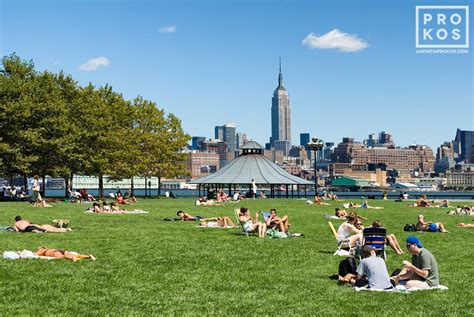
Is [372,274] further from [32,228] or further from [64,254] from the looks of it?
[32,228]

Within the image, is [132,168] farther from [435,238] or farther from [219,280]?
[219,280]

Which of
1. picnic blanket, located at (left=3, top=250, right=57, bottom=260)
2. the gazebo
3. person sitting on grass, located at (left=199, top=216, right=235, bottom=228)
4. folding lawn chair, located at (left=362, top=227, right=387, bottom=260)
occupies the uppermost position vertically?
the gazebo

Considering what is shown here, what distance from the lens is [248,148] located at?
8331 centimetres

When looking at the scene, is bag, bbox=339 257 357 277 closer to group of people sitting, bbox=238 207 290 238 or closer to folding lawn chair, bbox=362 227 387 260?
folding lawn chair, bbox=362 227 387 260

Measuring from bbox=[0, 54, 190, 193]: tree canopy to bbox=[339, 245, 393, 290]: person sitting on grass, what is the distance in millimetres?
40406

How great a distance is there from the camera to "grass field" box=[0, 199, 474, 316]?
11.8 metres

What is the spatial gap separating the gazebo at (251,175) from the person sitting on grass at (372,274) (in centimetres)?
6084

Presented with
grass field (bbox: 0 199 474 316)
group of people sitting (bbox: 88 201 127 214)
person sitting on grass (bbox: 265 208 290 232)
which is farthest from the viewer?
group of people sitting (bbox: 88 201 127 214)

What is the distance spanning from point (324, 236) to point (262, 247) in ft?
15.6

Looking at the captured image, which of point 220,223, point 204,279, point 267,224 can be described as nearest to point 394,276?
point 204,279

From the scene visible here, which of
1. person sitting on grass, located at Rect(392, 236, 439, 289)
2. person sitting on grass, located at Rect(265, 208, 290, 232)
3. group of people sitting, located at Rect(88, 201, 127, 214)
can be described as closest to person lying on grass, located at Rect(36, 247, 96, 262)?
person sitting on grass, located at Rect(392, 236, 439, 289)

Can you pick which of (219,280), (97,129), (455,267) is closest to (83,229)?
(219,280)

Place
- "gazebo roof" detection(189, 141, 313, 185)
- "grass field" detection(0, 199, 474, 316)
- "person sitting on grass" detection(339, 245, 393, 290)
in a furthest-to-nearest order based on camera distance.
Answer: "gazebo roof" detection(189, 141, 313, 185) → "person sitting on grass" detection(339, 245, 393, 290) → "grass field" detection(0, 199, 474, 316)

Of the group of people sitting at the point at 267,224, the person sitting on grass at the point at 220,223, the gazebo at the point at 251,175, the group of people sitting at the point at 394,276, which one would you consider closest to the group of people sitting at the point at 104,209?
the person sitting on grass at the point at 220,223
